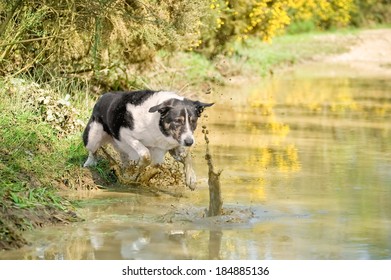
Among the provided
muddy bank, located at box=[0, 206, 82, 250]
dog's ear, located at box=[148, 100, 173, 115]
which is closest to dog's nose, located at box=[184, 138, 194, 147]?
dog's ear, located at box=[148, 100, 173, 115]

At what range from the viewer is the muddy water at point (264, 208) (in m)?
9.17

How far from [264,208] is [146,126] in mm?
1873

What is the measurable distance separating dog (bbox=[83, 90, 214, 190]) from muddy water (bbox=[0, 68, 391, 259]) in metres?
0.52

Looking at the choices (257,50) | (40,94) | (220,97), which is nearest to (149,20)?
(40,94)

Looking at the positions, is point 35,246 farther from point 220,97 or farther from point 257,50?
point 257,50

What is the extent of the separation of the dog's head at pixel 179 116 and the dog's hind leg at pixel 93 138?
46.9 inches

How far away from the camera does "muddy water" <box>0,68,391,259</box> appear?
30.1 feet

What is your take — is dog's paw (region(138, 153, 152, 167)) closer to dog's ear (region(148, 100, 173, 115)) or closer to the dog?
the dog

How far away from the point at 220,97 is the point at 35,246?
14535 mm

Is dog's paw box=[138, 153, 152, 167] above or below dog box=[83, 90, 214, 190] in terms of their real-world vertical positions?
below

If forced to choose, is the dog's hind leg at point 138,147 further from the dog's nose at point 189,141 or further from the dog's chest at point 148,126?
the dog's nose at point 189,141

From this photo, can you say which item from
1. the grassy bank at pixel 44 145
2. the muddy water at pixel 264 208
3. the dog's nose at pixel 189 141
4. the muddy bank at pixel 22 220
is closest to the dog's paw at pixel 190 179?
the muddy water at pixel 264 208

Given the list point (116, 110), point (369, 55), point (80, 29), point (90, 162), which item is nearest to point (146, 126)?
point (116, 110)

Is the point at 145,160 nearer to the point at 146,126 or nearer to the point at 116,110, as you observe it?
the point at 146,126
